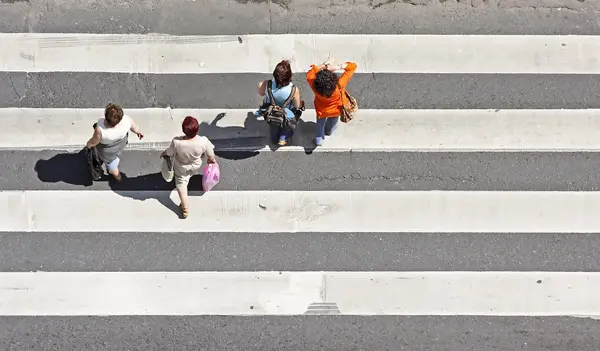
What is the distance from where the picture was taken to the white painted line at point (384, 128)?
7.15 m

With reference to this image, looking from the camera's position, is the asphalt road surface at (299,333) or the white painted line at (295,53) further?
the white painted line at (295,53)

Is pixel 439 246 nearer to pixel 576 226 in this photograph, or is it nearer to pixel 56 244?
pixel 576 226

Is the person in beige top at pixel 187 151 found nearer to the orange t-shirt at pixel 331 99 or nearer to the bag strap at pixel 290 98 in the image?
the bag strap at pixel 290 98

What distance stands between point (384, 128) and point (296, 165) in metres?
1.15

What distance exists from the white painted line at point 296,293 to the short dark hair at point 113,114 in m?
1.86

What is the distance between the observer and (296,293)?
6.79 m

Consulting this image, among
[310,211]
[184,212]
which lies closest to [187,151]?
[184,212]

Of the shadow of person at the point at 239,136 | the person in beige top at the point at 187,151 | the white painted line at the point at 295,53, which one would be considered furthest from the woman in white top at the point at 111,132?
the white painted line at the point at 295,53

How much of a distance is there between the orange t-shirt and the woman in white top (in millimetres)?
1895

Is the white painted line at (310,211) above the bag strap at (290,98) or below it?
below

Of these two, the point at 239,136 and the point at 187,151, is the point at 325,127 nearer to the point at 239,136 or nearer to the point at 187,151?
the point at 239,136

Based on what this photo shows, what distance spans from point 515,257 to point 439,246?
0.88 meters

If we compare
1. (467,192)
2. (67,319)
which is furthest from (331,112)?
(67,319)

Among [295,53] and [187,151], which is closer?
[187,151]
